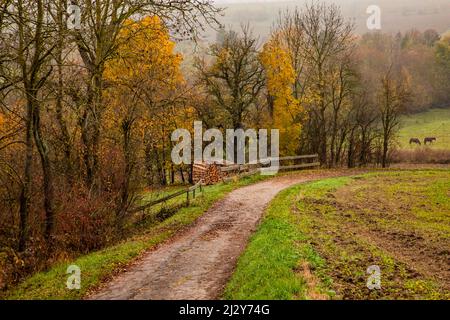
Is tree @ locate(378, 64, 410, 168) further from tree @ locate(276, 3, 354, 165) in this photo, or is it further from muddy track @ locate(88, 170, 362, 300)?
muddy track @ locate(88, 170, 362, 300)

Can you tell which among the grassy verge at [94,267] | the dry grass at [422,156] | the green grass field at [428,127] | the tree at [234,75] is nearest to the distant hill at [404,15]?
the green grass field at [428,127]

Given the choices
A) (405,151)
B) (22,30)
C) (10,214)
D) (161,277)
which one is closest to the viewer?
(161,277)

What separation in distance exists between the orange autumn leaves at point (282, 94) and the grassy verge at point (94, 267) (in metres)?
19.1

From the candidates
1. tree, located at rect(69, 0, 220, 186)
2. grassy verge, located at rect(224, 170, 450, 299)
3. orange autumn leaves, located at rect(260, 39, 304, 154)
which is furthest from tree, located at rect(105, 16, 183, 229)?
orange autumn leaves, located at rect(260, 39, 304, 154)

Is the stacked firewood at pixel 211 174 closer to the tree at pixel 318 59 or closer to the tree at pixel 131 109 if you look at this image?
the tree at pixel 131 109

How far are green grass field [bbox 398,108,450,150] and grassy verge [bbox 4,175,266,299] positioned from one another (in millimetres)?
44996

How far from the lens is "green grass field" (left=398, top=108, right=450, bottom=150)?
55469mm

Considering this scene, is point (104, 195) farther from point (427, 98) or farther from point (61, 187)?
point (427, 98)

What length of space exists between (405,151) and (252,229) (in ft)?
127

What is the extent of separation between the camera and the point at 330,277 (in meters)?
9.88

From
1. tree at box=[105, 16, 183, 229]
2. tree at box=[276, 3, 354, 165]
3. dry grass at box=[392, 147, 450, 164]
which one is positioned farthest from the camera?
dry grass at box=[392, 147, 450, 164]

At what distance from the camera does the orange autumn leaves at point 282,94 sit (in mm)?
34969

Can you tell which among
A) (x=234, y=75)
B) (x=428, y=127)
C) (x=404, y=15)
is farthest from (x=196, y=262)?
(x=404, y=15)
